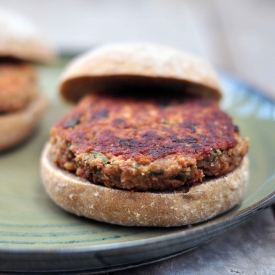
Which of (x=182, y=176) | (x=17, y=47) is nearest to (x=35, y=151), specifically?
(x=17, y=47)

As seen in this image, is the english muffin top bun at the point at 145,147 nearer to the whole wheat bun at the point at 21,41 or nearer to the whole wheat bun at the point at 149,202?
the whole wheat bun at the point at 149,202

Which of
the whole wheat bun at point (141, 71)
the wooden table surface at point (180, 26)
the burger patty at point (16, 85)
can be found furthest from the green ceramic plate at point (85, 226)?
the wooden table surface at point (180, 26)

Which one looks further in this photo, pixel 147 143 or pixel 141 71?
pixel 141 71

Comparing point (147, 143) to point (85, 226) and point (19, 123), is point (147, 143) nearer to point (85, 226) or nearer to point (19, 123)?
point (85, 226)

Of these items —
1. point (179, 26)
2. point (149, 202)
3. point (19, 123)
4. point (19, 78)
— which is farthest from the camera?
point (179, 26)

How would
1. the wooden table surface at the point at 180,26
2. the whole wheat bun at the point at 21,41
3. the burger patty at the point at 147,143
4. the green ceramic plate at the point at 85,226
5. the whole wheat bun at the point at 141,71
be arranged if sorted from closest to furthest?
the green ceramic plate at the point at 85,226 < the burger patty at the point at 147,143 < the whole wheat bun at the point at 141,71 < the whole wheat bun at the point at 21,41 < the wooden table surface at the point at 180,26

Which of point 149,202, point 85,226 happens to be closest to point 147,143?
point 149,202

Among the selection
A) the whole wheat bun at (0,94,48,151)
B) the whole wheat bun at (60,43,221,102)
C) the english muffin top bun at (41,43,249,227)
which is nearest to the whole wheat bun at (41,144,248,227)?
the english muffin top bun at (41,43,249,227)
